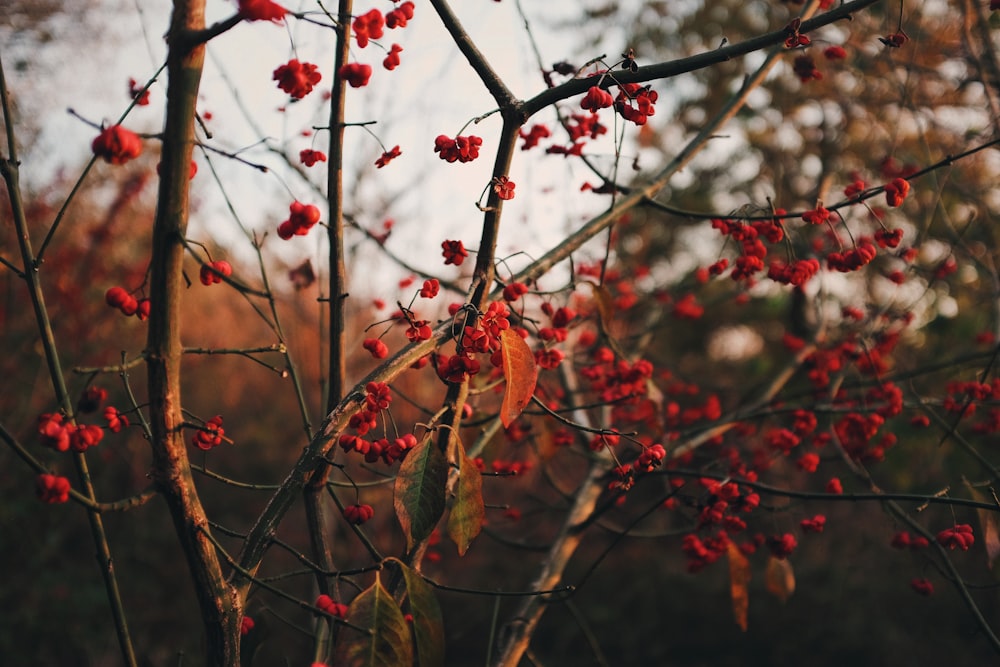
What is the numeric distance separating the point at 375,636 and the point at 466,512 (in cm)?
27

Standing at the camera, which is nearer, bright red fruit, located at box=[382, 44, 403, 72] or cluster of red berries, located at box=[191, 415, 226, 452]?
cluster of red berries, located at box=[191, 415, 226, 452]

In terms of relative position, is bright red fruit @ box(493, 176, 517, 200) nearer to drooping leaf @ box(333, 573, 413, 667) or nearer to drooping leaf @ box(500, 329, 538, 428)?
drooping leaf @ box(500, 329, 538, 428)

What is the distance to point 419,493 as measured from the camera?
4.34ft

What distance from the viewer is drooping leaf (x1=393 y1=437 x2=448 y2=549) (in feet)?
4.30

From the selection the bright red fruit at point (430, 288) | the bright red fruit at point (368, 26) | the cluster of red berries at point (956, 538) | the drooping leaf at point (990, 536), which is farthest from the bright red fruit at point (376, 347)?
the drooping leaf at point (990, 536)

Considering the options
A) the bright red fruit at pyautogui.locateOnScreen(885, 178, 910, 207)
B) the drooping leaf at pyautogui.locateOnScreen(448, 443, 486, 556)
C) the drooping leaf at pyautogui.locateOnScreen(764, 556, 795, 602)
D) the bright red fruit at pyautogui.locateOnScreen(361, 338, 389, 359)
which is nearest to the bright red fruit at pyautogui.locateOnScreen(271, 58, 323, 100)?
the bright red fruit at pyautogui.locateOnScreen(361, 338, 389, 359)

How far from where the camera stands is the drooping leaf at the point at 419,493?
1310mm

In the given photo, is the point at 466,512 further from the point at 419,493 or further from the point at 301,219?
the point at 301,219

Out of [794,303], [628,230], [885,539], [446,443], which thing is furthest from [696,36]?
[446,443]

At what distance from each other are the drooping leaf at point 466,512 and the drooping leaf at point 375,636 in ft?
0.55

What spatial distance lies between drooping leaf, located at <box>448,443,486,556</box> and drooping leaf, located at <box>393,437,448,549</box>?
0.04 m

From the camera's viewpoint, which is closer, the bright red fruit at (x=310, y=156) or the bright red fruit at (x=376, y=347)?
the bright red fruit at (x=376, y=347)

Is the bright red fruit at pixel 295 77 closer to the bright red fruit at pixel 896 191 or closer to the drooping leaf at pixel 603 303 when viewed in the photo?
the drooping leaf at pixel 603 303

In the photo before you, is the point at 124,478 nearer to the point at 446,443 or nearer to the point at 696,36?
the point at 446,443
